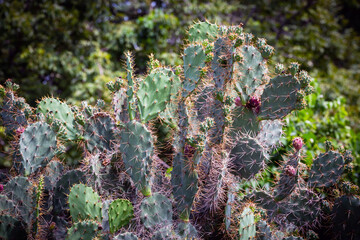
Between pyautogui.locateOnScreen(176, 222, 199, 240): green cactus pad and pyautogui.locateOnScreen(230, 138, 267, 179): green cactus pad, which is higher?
pyautogui.locateOnScreen(230, 138, 267, 179): green cactus pad

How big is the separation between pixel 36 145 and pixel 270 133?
1.35 meters

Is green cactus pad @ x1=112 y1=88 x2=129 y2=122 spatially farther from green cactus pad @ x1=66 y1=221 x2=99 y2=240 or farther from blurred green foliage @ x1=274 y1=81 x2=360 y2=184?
blurred green foliage @ x1=274 y1=81 x2=360 y2=184

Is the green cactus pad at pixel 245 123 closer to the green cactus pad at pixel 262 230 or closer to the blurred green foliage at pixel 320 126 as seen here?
the green cactus pad at pixel 262 230

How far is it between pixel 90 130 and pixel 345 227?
5.13 ft

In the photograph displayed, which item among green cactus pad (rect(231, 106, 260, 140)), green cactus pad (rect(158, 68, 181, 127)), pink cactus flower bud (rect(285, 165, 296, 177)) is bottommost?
pink cactus flower bud (rect(285, 165, 296, 177))

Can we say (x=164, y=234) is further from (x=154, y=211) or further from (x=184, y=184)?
(x=184, y=184)

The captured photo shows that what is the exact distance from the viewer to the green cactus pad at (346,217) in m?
1.93

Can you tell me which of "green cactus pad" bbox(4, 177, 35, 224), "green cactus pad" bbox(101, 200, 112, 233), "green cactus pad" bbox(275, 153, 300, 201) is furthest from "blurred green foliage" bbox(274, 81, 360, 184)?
"green cactus pad" bbox(4, 177, 35, 224)

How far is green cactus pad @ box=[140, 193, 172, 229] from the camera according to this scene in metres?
1.69

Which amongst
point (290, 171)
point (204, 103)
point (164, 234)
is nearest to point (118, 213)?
point (164, 234)

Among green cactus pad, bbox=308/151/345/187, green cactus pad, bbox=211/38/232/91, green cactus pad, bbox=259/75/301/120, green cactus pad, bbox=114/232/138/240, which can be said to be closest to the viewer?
green cactus pad, bbox=114/232/138/240

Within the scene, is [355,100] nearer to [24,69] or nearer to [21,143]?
[24,69]

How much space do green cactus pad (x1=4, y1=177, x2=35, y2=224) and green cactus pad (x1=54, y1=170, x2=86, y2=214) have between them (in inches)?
5.9

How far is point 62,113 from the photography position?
2.06 metres
